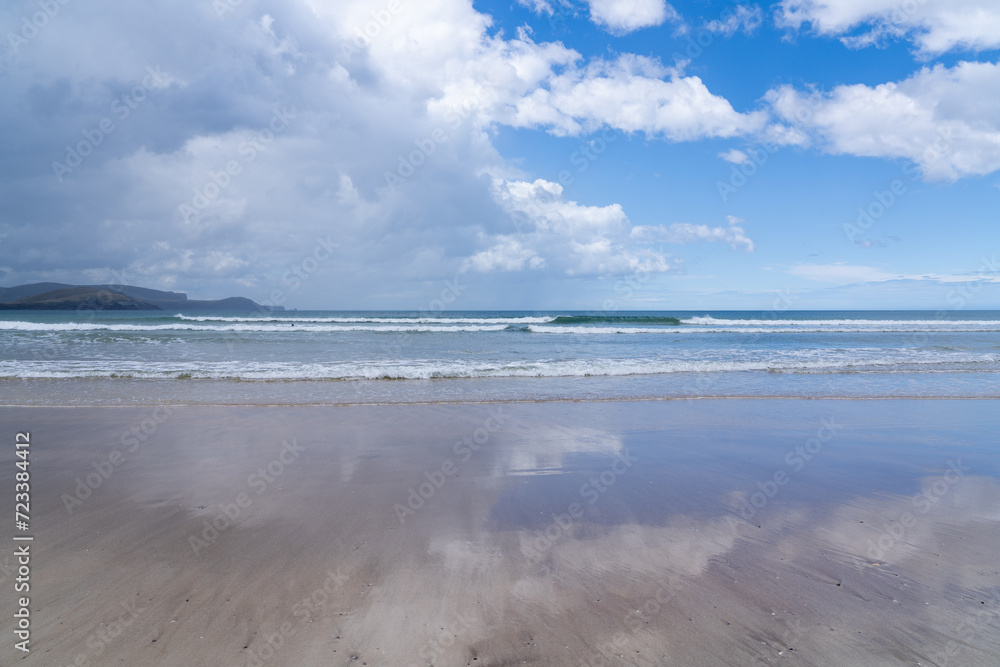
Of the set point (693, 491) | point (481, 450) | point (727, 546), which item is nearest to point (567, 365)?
point (481, 450)

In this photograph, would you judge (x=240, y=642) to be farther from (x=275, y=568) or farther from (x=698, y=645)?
(x=698, y=645)

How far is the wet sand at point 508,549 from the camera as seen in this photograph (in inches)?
105

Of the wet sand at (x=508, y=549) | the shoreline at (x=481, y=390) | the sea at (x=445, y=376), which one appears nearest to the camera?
the wet sand at (x=508, y=549)

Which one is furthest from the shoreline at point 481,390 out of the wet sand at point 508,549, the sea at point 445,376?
the wet sand at point 508,549

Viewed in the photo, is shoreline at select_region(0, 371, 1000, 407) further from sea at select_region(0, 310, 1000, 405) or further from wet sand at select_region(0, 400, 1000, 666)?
wet sand at select_region(0, 400, 1000, 666)

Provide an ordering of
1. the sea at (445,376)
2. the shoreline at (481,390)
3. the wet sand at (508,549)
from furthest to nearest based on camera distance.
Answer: the sea at (445,376), the shoreline at (481,390), the wet sand at (508,549)

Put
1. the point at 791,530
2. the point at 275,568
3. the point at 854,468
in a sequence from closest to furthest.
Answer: the point at 275,568
the point at 791,530
the point at 854,468

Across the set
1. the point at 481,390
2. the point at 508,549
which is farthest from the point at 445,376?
the point at 508,549

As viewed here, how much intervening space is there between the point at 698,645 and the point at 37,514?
5.62 metres

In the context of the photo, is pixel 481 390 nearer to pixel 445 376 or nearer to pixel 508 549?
pixel 445 376

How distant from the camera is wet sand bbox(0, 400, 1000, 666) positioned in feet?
8.77

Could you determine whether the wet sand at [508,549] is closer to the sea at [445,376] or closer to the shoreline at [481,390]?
the shoreline at [481,390]

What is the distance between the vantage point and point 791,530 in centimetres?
408

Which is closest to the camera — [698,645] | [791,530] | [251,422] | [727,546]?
[698,645]
